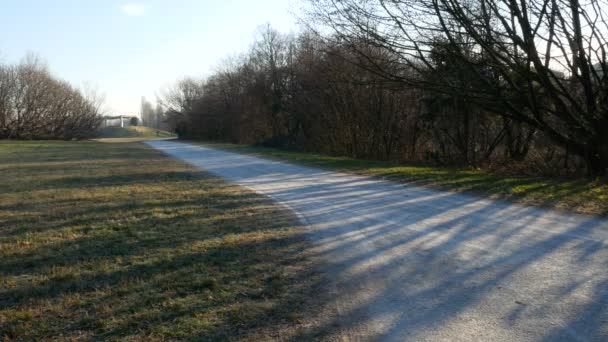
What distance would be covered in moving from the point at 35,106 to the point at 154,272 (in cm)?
7490

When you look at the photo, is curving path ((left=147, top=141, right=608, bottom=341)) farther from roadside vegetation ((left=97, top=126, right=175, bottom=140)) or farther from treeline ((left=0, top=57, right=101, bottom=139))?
roadside vegetation ((left=97, top=126, right=175, bottom=140))

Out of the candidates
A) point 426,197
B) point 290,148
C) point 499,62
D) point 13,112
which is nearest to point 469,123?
point 499,62

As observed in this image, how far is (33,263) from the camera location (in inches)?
218

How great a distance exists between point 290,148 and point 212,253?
29.9 metres

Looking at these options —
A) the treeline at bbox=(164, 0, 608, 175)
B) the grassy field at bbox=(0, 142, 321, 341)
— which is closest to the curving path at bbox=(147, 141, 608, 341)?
the grassy field at bbox=(0, 142, 321, 341)

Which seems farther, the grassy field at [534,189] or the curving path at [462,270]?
the grassy field at [534,189]

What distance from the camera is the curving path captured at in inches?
141

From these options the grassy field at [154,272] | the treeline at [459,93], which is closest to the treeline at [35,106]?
the treeline at [459,93]

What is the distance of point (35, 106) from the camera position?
68312mm

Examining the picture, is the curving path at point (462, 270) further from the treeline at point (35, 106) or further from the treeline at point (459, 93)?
the treeline at point (35, 106)

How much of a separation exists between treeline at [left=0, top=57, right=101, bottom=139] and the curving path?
235 feet

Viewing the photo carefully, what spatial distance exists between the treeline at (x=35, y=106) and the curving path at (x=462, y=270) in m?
71.7

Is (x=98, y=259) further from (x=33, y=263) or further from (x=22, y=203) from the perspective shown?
(x=22, y=203)

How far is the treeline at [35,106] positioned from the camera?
65.9 metres
